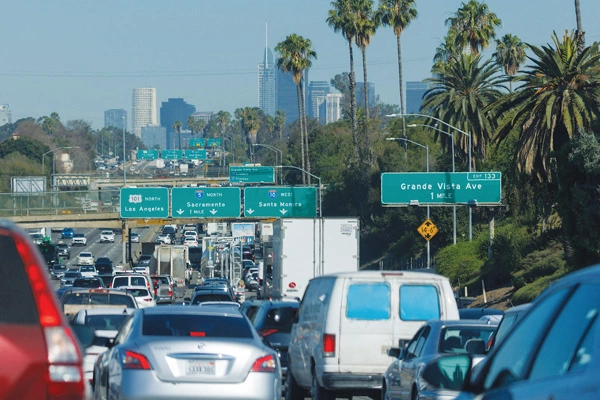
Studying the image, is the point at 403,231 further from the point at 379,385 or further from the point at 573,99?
the point at 379,385

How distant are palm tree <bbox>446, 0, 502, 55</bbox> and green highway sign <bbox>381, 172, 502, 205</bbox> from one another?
27701 mm

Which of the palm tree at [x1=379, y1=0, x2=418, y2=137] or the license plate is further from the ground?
the palm tree at [x1=379, y1=0, x2=418, y2=137]

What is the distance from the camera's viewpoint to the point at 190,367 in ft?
36.2

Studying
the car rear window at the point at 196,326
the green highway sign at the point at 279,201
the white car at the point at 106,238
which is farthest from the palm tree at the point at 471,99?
the white car at the point at 106,238

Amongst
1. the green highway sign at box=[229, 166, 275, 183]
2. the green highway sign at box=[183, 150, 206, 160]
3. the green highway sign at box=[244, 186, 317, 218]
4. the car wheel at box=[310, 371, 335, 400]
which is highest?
the green highway sign at box=[183, 150, 206, 160]

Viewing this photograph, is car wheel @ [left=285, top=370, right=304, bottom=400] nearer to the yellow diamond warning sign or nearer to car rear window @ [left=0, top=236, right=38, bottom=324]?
car rear window @ [left=0, top=236, right=38, bottom=324]

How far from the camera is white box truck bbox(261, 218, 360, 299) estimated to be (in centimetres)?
3192

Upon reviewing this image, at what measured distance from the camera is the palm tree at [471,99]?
201 ft

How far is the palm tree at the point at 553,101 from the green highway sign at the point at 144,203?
23385mm

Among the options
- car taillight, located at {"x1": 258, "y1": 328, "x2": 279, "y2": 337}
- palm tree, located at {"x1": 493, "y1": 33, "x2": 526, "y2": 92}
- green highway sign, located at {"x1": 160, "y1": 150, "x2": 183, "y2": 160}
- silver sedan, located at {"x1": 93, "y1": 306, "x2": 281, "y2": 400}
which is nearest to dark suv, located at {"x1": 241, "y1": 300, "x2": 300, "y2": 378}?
car taillight, located at {"x1": 258, "y1": 328, "x2": 279, "y2": 337}

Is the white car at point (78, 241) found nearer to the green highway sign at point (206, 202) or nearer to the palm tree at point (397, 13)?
the palm tree at point (397, 13)

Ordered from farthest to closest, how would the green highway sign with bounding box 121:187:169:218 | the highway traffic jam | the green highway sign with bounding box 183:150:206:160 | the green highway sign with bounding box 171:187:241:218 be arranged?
1. the green highway sign with bounding box 183:150:206:160
2. the green highway sign with bounding box 121:187:169:218
3. the green highway sign with bounding box 171:187:241:218
4. the highway traffic jam

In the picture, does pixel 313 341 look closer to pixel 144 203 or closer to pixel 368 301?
pixel 368 301

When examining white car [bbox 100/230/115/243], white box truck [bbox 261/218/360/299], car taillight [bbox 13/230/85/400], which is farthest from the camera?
white car [bbox 100/230/115/243]
